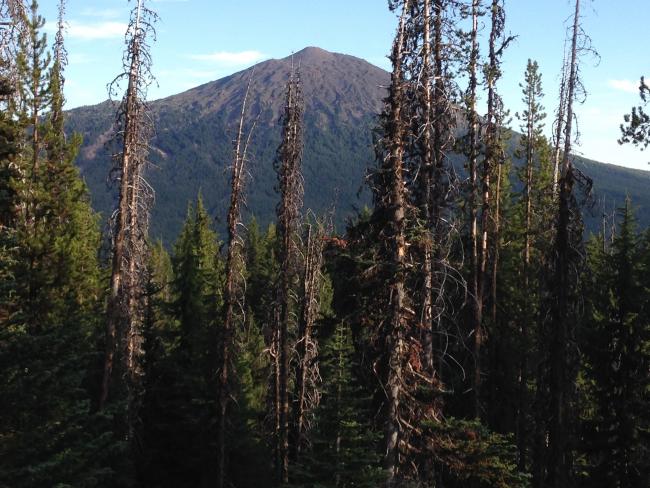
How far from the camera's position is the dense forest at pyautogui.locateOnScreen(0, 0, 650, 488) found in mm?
13634

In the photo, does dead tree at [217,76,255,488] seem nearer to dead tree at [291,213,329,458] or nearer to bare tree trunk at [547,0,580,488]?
dead tree at [291,213,329,458]

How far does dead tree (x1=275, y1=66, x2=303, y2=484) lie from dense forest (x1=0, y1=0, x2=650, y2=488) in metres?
0.09

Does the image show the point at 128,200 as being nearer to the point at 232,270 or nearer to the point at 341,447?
the point at 232,270

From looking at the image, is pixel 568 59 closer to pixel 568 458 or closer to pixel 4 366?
pixel 568 458

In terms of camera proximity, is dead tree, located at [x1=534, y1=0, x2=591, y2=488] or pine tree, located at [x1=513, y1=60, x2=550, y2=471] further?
pine tree, located at [x1=513, y1=60, x2=550, y2=471]

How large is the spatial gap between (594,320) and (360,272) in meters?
12.0

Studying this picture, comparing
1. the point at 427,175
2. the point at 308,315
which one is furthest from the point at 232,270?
the point at 427,175

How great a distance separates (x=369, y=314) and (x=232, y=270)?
8.29 m

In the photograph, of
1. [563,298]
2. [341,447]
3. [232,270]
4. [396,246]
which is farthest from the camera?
[232,270]

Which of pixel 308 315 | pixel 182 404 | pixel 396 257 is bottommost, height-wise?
pixel 182 404

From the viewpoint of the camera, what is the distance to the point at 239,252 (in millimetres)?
22438

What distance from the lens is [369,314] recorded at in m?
15.2

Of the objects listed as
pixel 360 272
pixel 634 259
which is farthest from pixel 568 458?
pixel 360 272

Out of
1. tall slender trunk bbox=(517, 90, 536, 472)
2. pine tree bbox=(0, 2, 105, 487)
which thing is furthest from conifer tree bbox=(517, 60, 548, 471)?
pine tree bbox=(0, 2, 105, 487)
